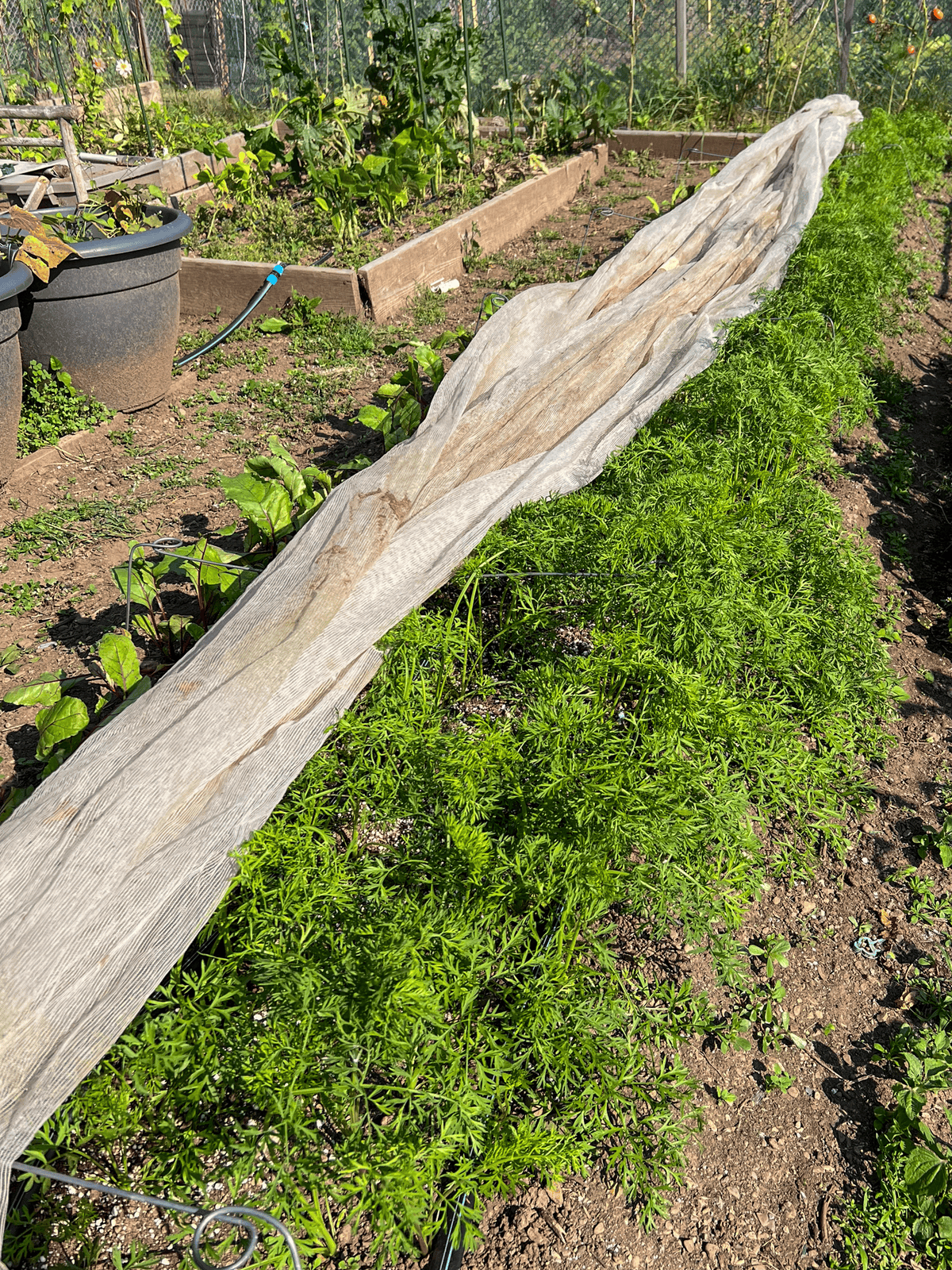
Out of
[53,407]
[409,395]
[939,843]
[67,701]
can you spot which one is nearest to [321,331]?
[409,395]

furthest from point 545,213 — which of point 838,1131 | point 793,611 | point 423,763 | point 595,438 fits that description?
point 838,1131

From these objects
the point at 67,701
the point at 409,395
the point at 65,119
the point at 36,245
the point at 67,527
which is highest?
the point at 65,119

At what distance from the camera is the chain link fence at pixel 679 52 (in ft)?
29.0

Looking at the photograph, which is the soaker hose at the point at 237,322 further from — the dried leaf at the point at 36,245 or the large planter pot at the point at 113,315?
the dried leaf at the point at 36,245

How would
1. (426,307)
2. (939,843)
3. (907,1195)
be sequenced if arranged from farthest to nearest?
1. (426,307)
2. (939,843)
3. (907,1195)

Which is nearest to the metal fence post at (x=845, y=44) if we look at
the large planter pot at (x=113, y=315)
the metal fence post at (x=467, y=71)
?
the metal fence post at (x=467, y=71)

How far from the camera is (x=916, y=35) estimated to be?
9109 mm

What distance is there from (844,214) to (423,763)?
15.9ft

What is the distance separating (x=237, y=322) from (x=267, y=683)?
3.88 meters

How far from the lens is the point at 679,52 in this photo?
9.48 metres

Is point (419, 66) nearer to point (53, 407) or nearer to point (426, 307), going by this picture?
point (426, 307)

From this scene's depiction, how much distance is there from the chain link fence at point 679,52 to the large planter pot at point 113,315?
4.31 meters

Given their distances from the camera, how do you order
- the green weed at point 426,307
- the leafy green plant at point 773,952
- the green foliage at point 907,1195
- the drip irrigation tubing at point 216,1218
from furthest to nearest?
the green weed at point 426,307
the leafy green plant at point 773,952
the green foliage at point 907,1195
the drip irrigation tubing at point 216,1218

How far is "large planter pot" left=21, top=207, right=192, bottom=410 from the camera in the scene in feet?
13.8
